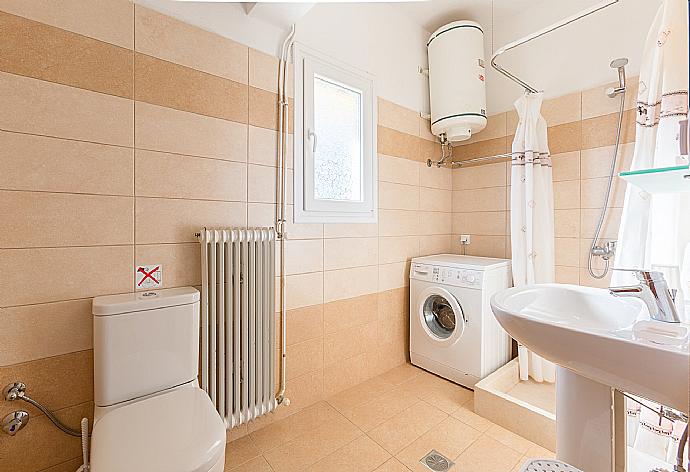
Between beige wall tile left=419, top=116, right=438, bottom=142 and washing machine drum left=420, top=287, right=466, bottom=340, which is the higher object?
beige wall tile left=419, top=116, right=438, bottom=142

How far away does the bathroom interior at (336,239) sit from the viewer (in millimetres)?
1137

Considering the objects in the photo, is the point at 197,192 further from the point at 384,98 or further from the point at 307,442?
the point at 384,98

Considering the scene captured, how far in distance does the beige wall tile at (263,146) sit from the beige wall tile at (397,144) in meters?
0.81

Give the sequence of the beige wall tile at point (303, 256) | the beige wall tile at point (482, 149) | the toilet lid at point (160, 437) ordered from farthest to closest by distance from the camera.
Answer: the beige wall tile at point (482, 149), the beige wall tile at point (303, 256), the toilet lid at point (160, 437)

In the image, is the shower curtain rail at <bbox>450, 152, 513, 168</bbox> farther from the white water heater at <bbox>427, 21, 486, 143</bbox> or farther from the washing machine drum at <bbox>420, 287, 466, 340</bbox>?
the washing machine drum at <bbox>420, 287, 466, 340</bbox>

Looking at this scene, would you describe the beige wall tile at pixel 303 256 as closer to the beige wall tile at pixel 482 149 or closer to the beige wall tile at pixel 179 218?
the beige wall tile at pixel 179 218

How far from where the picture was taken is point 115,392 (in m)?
1.20

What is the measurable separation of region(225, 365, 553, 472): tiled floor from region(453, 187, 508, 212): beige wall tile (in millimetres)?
1451

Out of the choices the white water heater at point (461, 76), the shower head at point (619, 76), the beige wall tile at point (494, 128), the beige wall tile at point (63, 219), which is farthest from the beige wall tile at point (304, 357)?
the shower head at point (619, 76)

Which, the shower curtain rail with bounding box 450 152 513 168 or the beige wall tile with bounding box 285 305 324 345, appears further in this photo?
the shower curtain rail with bounding box 450 152 513 168

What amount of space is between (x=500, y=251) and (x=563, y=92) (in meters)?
1.22

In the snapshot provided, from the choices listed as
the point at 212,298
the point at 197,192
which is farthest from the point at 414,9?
the point at 212,298

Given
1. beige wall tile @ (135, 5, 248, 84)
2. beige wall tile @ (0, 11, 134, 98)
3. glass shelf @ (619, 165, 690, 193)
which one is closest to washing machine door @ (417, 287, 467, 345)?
glass shelf @ (619, 165, 690, 193)

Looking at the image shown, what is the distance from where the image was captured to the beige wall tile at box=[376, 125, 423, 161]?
92.4 inches
